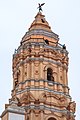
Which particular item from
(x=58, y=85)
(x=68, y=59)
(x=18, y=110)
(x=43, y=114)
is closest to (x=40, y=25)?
(x=68, y=59)

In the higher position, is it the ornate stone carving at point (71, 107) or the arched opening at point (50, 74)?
the arched opening at point (50, 74)

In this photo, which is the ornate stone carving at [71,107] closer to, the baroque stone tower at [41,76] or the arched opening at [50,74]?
the baroque stone tower at [41,76]

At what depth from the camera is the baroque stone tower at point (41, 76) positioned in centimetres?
3722

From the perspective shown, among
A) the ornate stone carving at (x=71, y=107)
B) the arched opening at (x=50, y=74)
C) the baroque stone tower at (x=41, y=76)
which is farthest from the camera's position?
A: the arched opening at (x=50, y=74)

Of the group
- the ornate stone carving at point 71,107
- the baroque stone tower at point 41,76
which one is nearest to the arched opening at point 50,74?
the baroque stone tower at point 41,76

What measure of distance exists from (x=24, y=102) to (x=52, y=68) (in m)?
4.68

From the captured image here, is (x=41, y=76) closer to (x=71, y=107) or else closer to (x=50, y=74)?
(x=50, y=74)

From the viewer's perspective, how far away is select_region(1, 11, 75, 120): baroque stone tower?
37.2 meters

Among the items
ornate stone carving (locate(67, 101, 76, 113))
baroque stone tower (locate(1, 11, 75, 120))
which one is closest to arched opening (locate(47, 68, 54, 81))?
baroque stone tower (locate(1, 11, 75, 120))

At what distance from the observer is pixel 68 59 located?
A: 4219 centimetres

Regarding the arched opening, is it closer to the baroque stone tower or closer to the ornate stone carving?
the baroque stone tower

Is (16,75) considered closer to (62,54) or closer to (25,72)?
(25,72)

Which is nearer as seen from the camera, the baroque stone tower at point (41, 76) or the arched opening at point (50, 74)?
the baroque stone tower at point (41, 76)

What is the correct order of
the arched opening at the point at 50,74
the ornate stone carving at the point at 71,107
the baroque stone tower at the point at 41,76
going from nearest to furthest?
the baroque stone tower at the point at 41,76 → the ornate stone carving at the point at 71,107 → the arched opening at the point at 50,74
